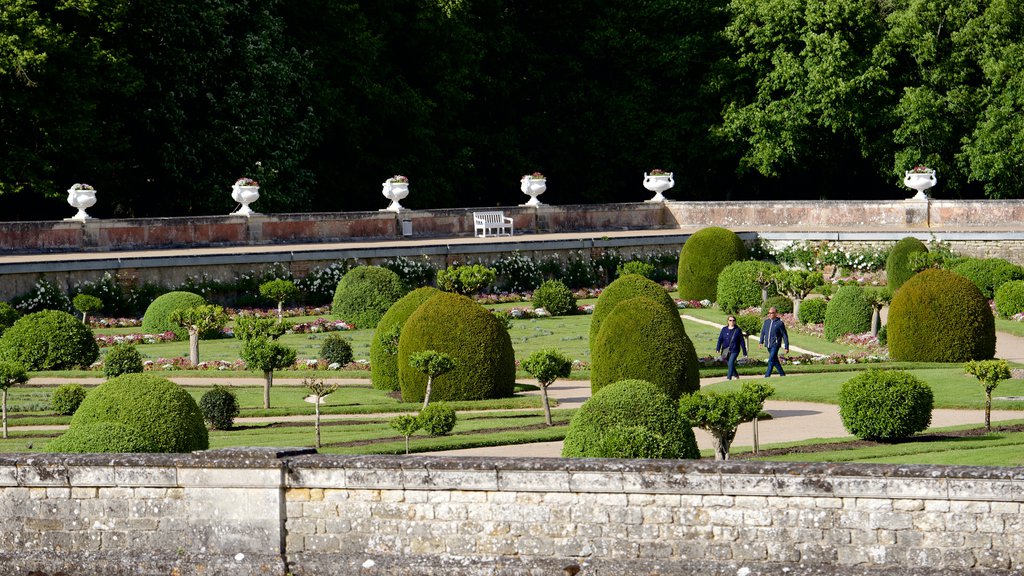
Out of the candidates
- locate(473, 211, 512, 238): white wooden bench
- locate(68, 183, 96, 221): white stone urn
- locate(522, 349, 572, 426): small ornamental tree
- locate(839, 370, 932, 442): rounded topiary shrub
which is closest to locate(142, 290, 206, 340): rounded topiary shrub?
locate(68, 183, 96, 221): white stone urn

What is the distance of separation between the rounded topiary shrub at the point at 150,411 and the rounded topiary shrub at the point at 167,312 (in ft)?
47.6

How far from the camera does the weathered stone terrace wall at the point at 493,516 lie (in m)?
11.4

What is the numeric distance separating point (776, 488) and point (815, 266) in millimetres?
28730

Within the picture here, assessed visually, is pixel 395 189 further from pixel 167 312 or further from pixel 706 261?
pixel 167 312

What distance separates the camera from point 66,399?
21.0m

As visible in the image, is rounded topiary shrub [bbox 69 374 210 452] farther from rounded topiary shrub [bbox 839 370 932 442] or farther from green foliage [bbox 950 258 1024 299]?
green foliage [bbox 950 258 1024 299]

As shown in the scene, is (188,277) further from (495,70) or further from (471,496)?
(471,496)

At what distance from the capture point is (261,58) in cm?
4212

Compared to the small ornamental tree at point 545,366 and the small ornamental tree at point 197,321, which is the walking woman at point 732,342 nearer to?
the small ornamental tree at point 545,366

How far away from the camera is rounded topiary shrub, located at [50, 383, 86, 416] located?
68.8ft

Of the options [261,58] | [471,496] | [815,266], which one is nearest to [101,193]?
[261,58]

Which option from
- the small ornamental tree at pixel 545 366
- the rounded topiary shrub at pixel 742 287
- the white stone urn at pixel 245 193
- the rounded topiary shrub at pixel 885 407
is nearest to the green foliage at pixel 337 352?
the small ornamental tree at pixel 545 366

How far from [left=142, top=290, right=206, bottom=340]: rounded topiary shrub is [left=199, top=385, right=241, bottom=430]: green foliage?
33.2 feet

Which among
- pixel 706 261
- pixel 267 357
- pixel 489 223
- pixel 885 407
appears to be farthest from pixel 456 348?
pixel 489 223
